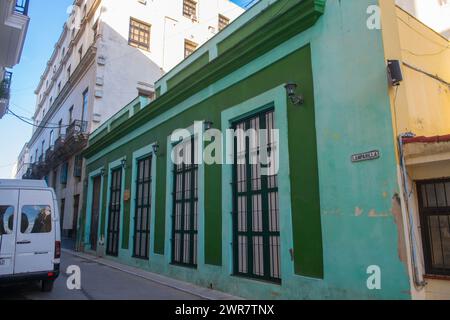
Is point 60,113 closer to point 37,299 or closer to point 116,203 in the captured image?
point 116,203

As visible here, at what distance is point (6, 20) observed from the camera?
10.4m

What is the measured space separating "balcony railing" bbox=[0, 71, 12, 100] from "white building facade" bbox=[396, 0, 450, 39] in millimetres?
13316

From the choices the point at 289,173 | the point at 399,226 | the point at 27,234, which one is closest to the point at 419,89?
the point at 289,173

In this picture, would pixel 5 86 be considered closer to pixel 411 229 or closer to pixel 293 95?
pixel 293 95

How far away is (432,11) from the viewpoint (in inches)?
397

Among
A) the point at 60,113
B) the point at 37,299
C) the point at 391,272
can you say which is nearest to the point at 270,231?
the point at 391,272

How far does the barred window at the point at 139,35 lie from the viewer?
20125 millimetres

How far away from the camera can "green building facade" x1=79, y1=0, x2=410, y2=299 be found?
5.27 m

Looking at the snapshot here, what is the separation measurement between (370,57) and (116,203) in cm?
1195

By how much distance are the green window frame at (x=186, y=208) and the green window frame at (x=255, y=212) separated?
5.80ft

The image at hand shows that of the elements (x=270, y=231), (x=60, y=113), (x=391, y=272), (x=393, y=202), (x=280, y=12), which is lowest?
(x=391, y=272)

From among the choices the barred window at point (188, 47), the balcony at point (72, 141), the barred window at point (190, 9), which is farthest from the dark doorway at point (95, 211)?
the barred window at point (190, 9)

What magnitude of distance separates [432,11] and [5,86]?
572 inches

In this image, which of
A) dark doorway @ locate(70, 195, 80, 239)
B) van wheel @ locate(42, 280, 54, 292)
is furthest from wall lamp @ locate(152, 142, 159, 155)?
dark doorway @ locate(70, 195, 80, 239)
